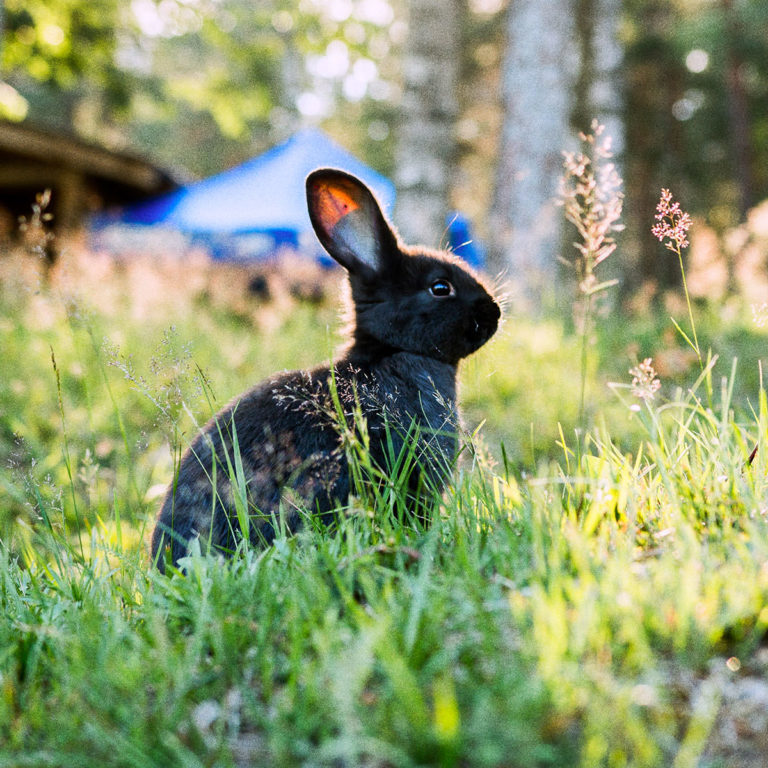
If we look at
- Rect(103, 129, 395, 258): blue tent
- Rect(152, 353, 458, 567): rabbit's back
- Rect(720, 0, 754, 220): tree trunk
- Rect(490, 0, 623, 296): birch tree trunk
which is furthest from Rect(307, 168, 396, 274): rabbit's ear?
Rect(720, 0, 754, 220): tree trunk

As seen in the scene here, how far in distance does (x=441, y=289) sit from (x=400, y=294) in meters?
0.17

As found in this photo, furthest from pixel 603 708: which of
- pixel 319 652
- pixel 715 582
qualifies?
pixel 319 652

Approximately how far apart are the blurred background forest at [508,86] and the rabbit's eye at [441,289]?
8.24 ft

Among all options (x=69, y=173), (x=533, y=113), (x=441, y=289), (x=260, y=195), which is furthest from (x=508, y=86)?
(x=69, y=173)

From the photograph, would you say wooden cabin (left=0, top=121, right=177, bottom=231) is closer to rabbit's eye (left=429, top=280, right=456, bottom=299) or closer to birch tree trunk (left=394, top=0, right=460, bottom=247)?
birch tree trunk (left=394, top=0, right=460, bottom=247)

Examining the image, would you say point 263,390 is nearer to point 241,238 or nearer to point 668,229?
point 668,229

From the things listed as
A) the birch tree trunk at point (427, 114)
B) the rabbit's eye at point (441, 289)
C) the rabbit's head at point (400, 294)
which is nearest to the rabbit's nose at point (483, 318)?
the rabbit's head at point (400, 294)

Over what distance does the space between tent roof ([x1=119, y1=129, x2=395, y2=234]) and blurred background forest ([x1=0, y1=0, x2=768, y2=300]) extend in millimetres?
1062

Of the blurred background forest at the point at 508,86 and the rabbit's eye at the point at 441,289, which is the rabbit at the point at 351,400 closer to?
the rabbit's eye at the point at 441,289

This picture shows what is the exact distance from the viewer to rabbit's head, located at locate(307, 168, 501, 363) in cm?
288

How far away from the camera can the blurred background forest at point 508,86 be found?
8102mm

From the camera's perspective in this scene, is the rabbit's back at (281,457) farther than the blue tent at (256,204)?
No

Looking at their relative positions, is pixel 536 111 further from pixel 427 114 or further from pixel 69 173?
pixel 69 173

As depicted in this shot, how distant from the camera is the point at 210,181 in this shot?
15.6 meters
